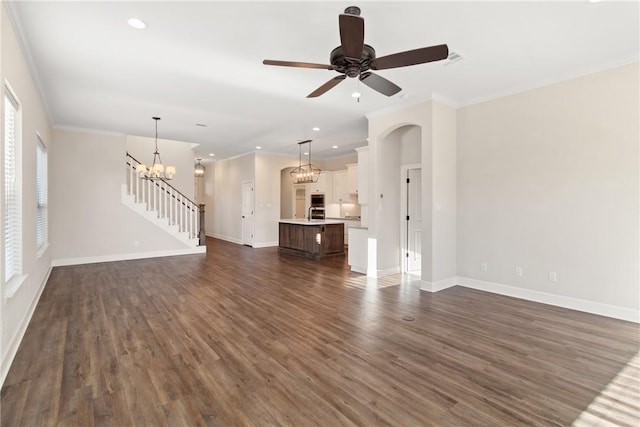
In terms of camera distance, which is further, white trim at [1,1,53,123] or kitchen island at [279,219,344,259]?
kitchen island at [279,219,344,259]

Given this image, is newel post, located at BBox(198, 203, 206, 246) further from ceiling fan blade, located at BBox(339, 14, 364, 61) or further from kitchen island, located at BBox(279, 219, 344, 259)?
ceiling fan blade, located at BBox(339, 14, 364, 61)

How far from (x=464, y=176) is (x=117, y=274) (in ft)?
21.9

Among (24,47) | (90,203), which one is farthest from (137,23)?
(90,203)

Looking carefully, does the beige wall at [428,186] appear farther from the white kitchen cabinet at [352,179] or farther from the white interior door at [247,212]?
the white interior door at [247,212]

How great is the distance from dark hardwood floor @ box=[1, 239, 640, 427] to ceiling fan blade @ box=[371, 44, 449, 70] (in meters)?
2.59

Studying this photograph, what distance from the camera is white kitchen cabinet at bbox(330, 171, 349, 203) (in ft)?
33.8

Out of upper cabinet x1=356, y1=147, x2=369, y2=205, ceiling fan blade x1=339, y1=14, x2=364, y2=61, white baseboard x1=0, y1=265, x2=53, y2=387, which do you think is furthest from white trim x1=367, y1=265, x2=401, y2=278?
white baseboard x1=0, y1=265, x2=53, y2=387

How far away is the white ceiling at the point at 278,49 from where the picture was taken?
2.76 metres

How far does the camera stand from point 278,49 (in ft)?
11.2

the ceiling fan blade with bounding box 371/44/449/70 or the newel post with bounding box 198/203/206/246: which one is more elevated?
the ceiling fan blade with bounding box 371/44/449/70

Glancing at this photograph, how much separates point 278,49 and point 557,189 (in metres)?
4.07

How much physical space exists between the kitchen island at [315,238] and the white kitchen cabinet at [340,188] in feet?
6.85


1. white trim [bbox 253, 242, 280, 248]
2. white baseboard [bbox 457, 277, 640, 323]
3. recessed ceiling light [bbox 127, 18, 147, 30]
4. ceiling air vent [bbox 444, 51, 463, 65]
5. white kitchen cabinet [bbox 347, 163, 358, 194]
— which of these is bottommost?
white baseboard [bbox 457, 277, 640, 323]

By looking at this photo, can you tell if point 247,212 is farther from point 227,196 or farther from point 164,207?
point 164,207
